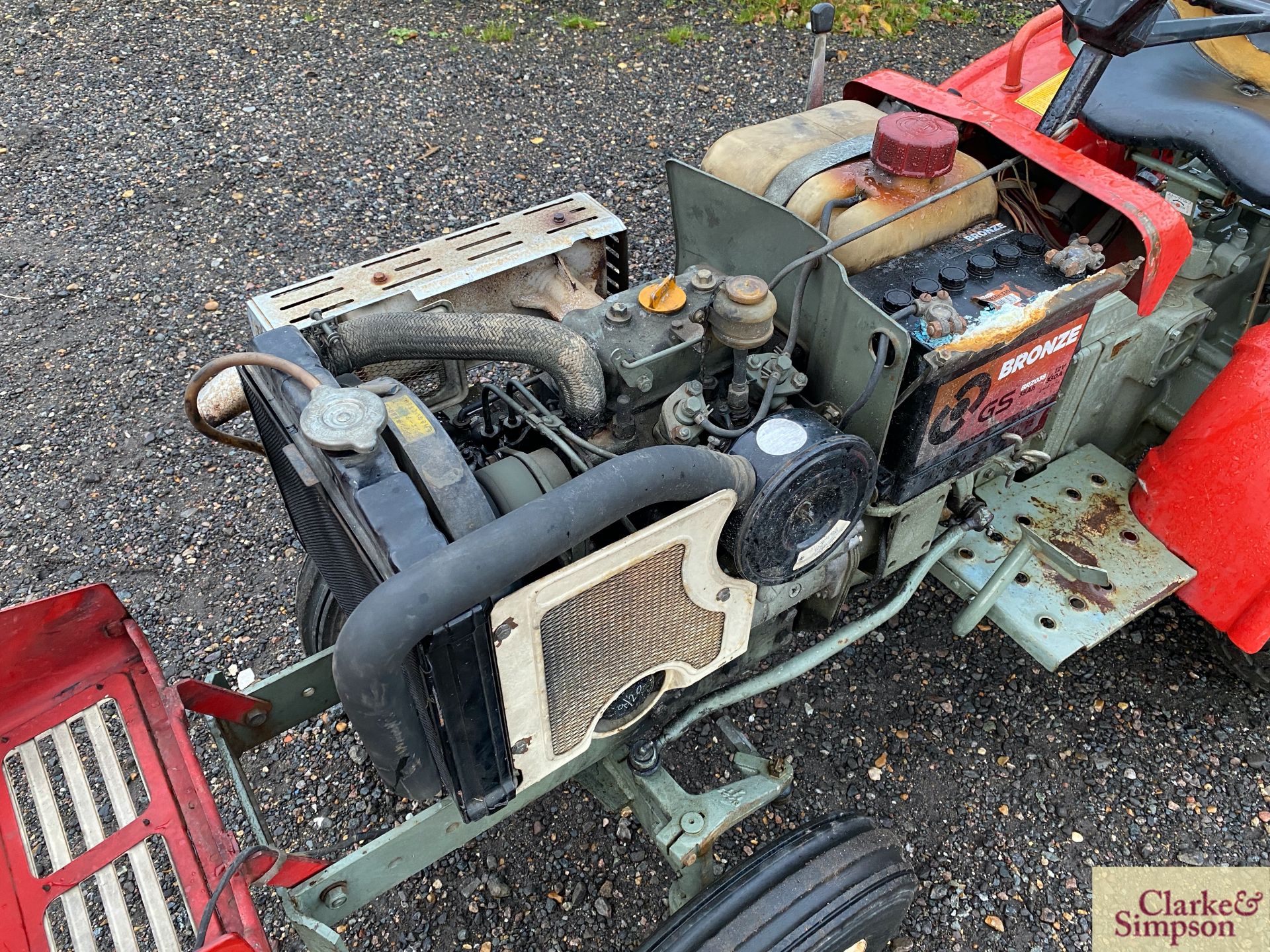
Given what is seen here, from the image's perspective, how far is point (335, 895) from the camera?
162 centimetres

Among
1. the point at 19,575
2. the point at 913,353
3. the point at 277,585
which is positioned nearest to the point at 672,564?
the point at 913,353

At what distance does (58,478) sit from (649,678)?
2595 mm

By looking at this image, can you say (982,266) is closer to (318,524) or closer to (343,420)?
(343,420)

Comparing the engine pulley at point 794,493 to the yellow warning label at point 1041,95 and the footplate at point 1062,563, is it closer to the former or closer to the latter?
the footplate at point 1062,563

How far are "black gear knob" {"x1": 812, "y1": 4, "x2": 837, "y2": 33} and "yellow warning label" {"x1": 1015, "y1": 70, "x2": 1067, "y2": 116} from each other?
0.62 m

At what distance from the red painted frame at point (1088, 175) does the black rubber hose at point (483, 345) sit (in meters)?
1.05

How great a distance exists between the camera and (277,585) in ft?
9.80

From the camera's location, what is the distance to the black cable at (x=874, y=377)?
164cm

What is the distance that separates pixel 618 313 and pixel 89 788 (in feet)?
4.35

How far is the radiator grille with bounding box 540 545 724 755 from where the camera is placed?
1.42 m

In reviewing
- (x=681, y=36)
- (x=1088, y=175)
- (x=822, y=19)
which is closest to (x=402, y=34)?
(x=681, y=36)

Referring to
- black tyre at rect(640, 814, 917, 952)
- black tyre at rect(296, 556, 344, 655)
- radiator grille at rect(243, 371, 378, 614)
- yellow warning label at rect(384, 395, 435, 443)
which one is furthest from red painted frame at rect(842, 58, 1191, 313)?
black tyre at rect(296, 556, 344, 655)

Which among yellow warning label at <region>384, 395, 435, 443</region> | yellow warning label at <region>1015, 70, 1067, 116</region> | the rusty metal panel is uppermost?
yellow warning label at <region>1015, 70, 1067, 116</region>

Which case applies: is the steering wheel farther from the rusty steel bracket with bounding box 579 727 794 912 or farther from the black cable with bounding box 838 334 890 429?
the rusty steel bracket with bounding box 579 727 794 912
